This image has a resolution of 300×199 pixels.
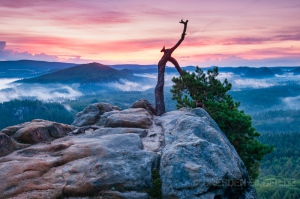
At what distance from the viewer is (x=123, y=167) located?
14.4m

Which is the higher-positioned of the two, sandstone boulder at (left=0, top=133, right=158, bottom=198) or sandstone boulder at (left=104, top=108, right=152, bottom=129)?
sandstone boulder at (left=104, top=108, right=152, bottom=129)

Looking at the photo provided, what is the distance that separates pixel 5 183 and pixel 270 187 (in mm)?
173529

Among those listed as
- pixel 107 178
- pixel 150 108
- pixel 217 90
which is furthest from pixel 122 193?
pixel 217 90

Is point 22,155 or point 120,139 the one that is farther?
point 120,139

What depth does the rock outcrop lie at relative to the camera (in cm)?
1286

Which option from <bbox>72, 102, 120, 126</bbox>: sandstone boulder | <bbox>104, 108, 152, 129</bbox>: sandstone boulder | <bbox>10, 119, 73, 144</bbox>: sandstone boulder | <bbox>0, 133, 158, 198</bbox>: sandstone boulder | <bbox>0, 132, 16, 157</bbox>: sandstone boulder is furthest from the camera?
<bbox>72, 102, 120, 126</bbox>: sandstone boulder

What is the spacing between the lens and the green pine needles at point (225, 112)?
1094 inches

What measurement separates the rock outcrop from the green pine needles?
11.4 metres

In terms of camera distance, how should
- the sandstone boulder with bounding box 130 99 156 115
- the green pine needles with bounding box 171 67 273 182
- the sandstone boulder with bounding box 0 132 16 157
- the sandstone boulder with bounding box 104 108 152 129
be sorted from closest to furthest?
the sandstone boulder with bounding box 0 132 16 157
the sandstone boulder with bounding box 104 108 152 129
the green pine needles with bounding box 171 67 273 182
the sandstone boulder with bounding box 130 99 156 115

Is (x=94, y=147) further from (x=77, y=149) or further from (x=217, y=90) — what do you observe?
(x=217, y=90)

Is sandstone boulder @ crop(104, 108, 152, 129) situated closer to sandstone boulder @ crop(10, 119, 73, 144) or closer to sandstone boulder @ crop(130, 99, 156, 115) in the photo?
sandstone boulder @ crop(10, 119, 73, 144)

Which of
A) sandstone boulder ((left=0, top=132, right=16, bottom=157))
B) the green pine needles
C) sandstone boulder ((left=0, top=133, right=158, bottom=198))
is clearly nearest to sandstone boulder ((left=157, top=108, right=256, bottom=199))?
sandstone boulder ((left=0, top=133, right=158, bottom=198))

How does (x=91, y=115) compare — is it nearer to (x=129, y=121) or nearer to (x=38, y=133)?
(x=129, y=121)

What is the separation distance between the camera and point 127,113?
83.1 feet
